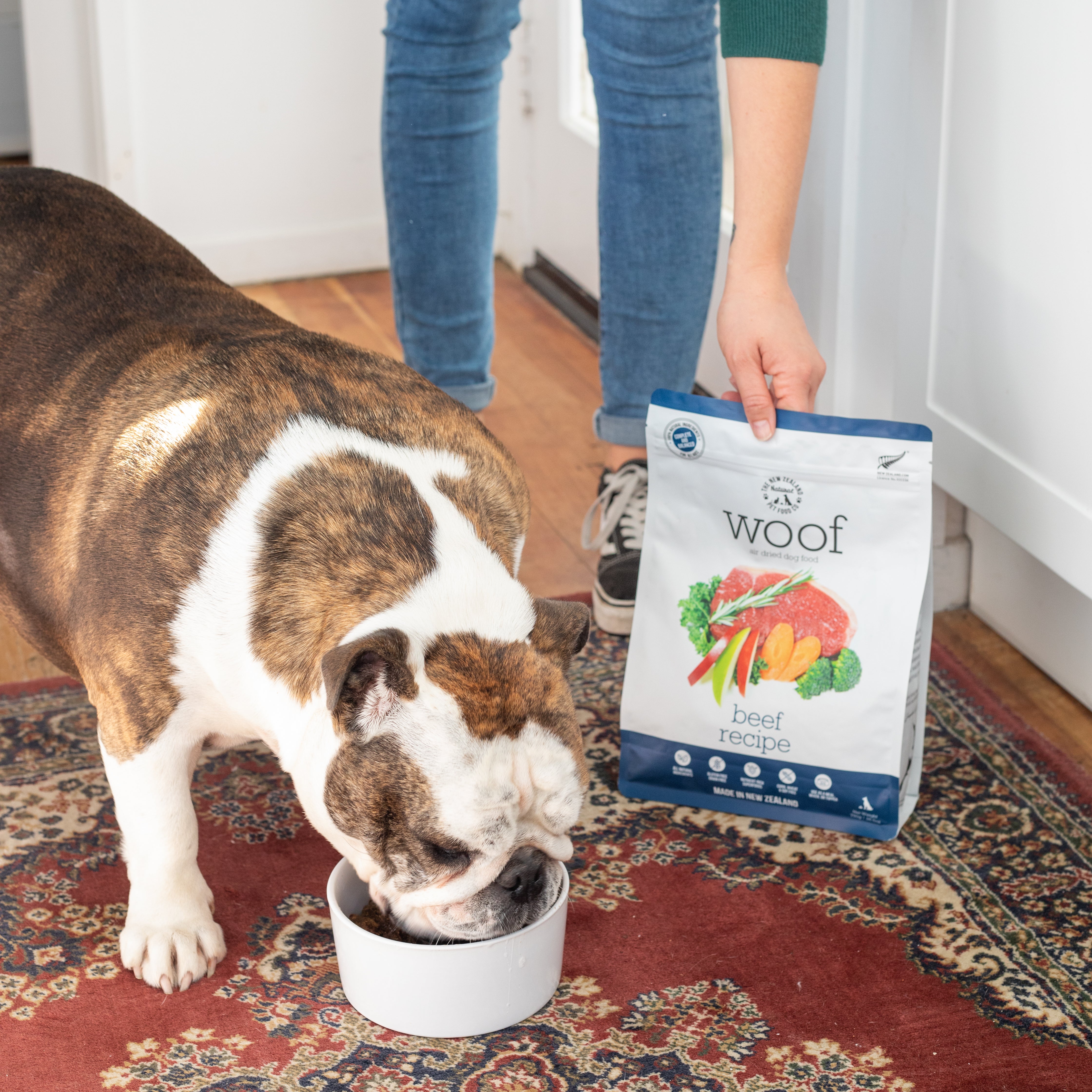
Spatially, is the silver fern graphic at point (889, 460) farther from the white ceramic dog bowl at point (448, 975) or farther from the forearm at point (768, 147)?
the white ceramic dog bowl at point (448, 975)

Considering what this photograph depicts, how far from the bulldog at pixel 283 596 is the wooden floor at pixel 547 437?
54 centimetres

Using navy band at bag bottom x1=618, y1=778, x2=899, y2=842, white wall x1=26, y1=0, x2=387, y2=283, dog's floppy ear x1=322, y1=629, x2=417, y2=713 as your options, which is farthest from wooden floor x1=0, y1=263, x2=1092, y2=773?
dog's floppy ear x1=322, y1=629, x2=417, y2=713

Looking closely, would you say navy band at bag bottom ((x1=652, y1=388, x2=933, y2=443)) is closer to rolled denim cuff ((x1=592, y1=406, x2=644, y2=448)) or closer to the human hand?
the human hand

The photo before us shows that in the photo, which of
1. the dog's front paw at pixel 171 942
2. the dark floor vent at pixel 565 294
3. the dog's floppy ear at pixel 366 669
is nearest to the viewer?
the dog's floppy ear at pixel 366 669

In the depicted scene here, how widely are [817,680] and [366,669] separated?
1.90 ft

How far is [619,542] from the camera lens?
72.1 inches

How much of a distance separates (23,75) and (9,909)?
2956mm

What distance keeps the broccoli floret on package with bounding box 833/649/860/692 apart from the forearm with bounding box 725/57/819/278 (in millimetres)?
403

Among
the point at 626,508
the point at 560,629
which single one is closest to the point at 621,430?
the point at 626,508

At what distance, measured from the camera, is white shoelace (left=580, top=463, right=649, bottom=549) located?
5.99 feet

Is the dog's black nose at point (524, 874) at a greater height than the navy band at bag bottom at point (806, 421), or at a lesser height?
lesser

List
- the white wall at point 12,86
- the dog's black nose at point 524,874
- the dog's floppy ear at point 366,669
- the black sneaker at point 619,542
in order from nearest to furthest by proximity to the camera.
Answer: the dog's floppy ear at point 366,669
the dog's black nose at point 524,874
the black sneaker at point 619,542
the white wall at point 12,86

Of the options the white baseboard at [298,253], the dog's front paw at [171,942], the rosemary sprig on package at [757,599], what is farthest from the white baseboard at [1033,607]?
the white baseboard at [298,253]

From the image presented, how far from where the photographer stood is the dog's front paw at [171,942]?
1219mm
